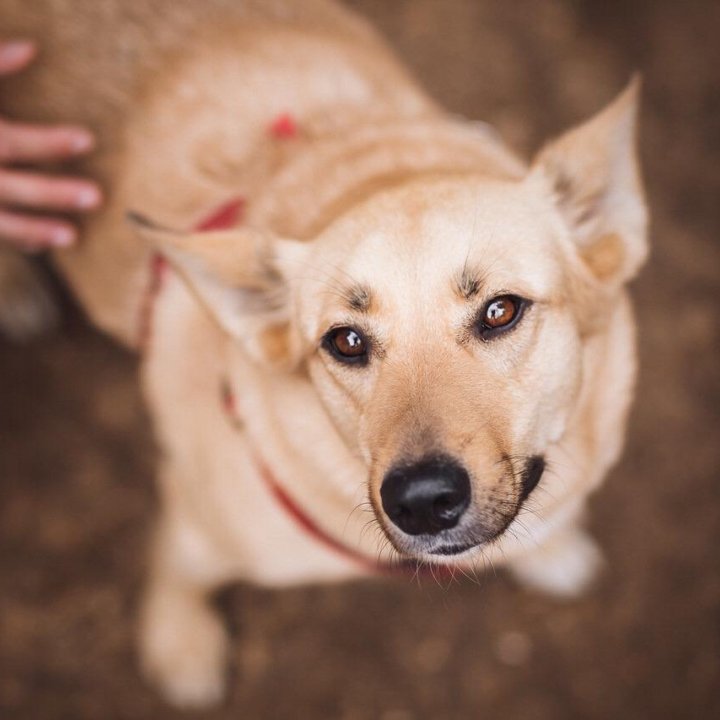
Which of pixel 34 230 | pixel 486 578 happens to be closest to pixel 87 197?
pixel 34 230

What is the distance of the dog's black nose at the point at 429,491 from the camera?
1.60m

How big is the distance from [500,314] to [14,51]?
1.77 metres

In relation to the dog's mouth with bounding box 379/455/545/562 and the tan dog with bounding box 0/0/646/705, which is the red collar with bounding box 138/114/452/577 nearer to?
the tan dog with bounding box 0/0/646/705

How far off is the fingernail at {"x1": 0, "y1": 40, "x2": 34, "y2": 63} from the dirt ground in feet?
5.10

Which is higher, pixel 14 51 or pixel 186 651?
pixel 14 51

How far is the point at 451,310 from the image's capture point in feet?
5.83

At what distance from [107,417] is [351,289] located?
85.7 inches

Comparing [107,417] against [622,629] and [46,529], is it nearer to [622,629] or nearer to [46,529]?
[46,529]

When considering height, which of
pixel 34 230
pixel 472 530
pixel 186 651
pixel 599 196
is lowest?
pixel 186 651

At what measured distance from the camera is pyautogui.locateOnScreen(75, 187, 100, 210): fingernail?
8.27ft

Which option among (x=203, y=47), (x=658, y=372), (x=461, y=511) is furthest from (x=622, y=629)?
(x=203, y=47)

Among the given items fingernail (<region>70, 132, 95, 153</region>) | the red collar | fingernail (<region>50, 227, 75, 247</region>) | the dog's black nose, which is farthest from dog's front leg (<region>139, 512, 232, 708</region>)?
the dog's black nose

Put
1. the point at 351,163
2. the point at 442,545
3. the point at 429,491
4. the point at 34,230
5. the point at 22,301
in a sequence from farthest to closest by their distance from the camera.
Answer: the point at 22,301 → the point at 34,230 → the point at 351,163 → the point at 442,545 → the point at 429,491

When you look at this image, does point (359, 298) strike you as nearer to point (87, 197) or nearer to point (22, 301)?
point (87, 197)
